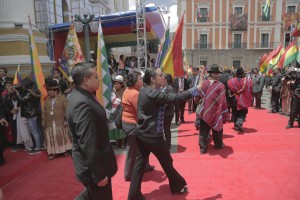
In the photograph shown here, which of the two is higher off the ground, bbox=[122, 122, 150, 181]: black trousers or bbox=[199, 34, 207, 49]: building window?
bbox=[199, 34, 207, 49]: building window

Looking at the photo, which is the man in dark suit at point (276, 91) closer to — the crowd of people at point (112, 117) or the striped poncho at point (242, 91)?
the crowd of people at point (112, 117)

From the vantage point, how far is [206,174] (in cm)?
432

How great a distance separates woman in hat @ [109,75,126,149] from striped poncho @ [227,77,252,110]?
3.15 metres

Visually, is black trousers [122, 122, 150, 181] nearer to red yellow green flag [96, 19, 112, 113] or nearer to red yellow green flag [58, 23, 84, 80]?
red yellow green flag [96, 19, 112, 113]

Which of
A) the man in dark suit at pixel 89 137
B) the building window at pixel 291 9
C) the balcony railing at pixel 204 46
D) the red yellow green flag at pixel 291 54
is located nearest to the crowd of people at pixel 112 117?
the man in dark suit at pixel 89 137

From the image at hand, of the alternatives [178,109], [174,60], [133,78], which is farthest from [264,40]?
[133,78]

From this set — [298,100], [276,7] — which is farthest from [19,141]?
[276,7]

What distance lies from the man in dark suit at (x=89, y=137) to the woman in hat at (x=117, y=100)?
2.97 m

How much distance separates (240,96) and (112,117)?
3577 mm

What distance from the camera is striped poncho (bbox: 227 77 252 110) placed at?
689cm

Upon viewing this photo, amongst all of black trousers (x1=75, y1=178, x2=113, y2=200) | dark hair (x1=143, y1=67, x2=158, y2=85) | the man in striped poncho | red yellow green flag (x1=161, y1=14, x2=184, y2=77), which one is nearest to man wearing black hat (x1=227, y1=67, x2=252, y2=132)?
the man in striped poncho

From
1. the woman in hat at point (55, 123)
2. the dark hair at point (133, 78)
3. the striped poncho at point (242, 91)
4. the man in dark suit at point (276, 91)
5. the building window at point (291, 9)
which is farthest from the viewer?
the building window at point (291, 9)

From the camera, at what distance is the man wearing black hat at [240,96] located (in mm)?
6887

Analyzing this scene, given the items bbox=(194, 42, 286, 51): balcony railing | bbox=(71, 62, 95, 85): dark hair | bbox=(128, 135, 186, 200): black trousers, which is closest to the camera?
bbox=(71, 62, 95, 85): dark hair
